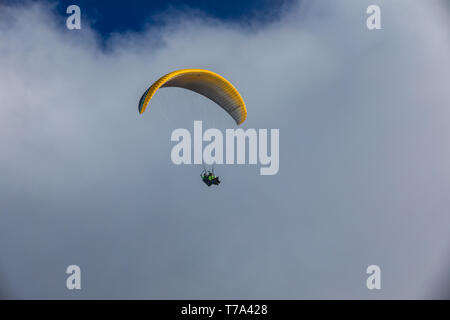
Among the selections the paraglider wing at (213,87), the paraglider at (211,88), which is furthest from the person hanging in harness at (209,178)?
the paraglider wing at (213,87)

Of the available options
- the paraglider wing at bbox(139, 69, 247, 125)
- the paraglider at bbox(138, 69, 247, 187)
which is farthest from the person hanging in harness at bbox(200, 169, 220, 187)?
the paraglider wing at bbox(139, 69, 247, 125)

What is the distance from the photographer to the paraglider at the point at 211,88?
24.8m

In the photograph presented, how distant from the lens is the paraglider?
24.8 metres

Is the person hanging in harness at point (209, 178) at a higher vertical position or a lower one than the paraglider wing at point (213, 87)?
lower

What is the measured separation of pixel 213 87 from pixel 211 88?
0.69 ft

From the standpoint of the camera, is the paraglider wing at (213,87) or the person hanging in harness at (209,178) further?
the person hanging in harness at (209,178)

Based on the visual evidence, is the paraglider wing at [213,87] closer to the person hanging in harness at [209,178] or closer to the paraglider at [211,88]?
the paraglider at [211,88]

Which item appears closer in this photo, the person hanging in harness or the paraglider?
the paraglider

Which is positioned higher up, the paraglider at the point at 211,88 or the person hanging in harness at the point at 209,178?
the paraglider at the point at 211,88

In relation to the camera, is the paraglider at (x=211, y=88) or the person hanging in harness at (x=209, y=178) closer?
the paraglider at (x=211, y=88)

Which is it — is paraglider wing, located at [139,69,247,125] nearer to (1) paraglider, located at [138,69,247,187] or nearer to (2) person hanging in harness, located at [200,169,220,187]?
(1) paraglider, located at [138,69,247,187]
